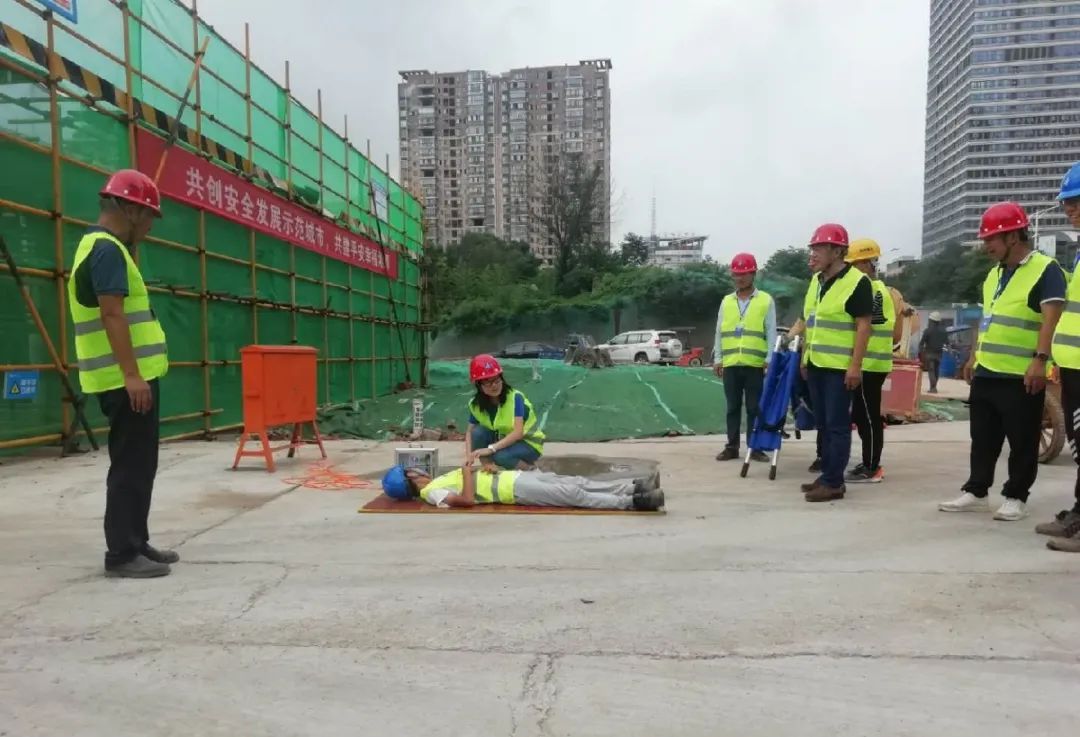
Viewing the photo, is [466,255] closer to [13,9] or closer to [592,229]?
[592,229]

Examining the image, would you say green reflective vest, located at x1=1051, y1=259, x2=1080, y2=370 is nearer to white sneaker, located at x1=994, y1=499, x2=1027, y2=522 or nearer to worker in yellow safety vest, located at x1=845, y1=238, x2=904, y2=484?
white sneaker, located at x1=994, y1=499, x2=1027, y2=522

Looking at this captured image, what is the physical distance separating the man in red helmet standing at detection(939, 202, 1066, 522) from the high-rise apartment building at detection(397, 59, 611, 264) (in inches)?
2623

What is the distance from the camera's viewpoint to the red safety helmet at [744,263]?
701 centimetres

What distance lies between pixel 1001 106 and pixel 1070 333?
156 ft

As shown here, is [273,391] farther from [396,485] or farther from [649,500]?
[649,500]

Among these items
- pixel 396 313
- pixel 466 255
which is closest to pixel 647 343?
pixel 396 313

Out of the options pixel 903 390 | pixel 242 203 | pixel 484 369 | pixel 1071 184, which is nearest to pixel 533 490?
pixel 484 369

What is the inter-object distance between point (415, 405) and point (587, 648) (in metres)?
7.02

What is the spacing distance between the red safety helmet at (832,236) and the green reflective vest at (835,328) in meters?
0.24

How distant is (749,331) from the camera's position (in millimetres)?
6980

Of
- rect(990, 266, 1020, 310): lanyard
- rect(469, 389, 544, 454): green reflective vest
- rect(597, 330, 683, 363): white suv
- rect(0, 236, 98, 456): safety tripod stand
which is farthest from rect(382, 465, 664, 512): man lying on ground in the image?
rect(597, 330, 683, 363): white suv

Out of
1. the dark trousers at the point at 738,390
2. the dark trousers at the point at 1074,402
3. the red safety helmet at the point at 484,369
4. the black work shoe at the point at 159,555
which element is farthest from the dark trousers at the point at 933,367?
the black work shoe at the point at 159,555

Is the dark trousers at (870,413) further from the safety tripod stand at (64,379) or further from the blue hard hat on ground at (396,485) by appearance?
the safety tripod stand at (64,379)

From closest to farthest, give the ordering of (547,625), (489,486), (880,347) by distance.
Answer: (547,625), (489,486), (880,347)
